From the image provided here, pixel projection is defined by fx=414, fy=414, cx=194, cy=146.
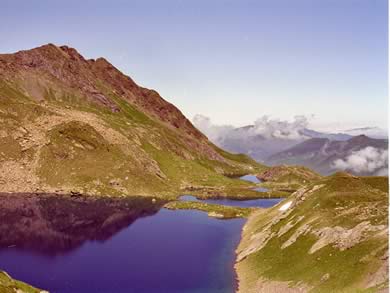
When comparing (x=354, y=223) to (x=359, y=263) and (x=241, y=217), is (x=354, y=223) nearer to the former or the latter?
(x=359, y=263)

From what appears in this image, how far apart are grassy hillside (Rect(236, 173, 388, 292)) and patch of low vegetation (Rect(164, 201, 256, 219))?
47159 mm

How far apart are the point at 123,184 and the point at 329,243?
132 m

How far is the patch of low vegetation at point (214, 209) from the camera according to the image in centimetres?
15625

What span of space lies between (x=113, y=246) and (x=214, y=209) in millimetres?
65925

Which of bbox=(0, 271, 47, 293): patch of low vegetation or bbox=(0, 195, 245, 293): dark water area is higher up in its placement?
bbox=(0, 271, 47, 293): patch of low vegetation

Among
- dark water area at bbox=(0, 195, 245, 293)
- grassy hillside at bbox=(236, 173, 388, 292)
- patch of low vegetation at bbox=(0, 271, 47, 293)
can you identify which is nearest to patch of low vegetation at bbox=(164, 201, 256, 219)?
dark water area at bbox=(0, 195, 245, 293)

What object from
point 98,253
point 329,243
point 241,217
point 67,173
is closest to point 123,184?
point 67,173

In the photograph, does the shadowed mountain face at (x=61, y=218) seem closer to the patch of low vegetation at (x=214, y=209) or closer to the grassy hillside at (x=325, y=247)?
the patch of low vegetation at (x=214, y=209)

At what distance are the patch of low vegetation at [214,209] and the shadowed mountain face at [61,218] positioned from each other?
7316mm

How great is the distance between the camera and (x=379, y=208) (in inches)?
2950

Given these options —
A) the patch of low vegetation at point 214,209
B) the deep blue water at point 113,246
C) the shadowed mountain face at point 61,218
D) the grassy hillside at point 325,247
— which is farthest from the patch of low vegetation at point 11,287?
the patch of low vegetation at point 214,209

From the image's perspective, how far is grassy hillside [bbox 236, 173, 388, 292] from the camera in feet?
189

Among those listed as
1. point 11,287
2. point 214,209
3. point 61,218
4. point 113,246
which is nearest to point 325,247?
point 11,287

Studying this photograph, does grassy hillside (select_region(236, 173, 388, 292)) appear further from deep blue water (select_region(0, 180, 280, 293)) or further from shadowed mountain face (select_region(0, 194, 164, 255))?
shadowed mountain face (select_region(0, 194, 164, 255))
